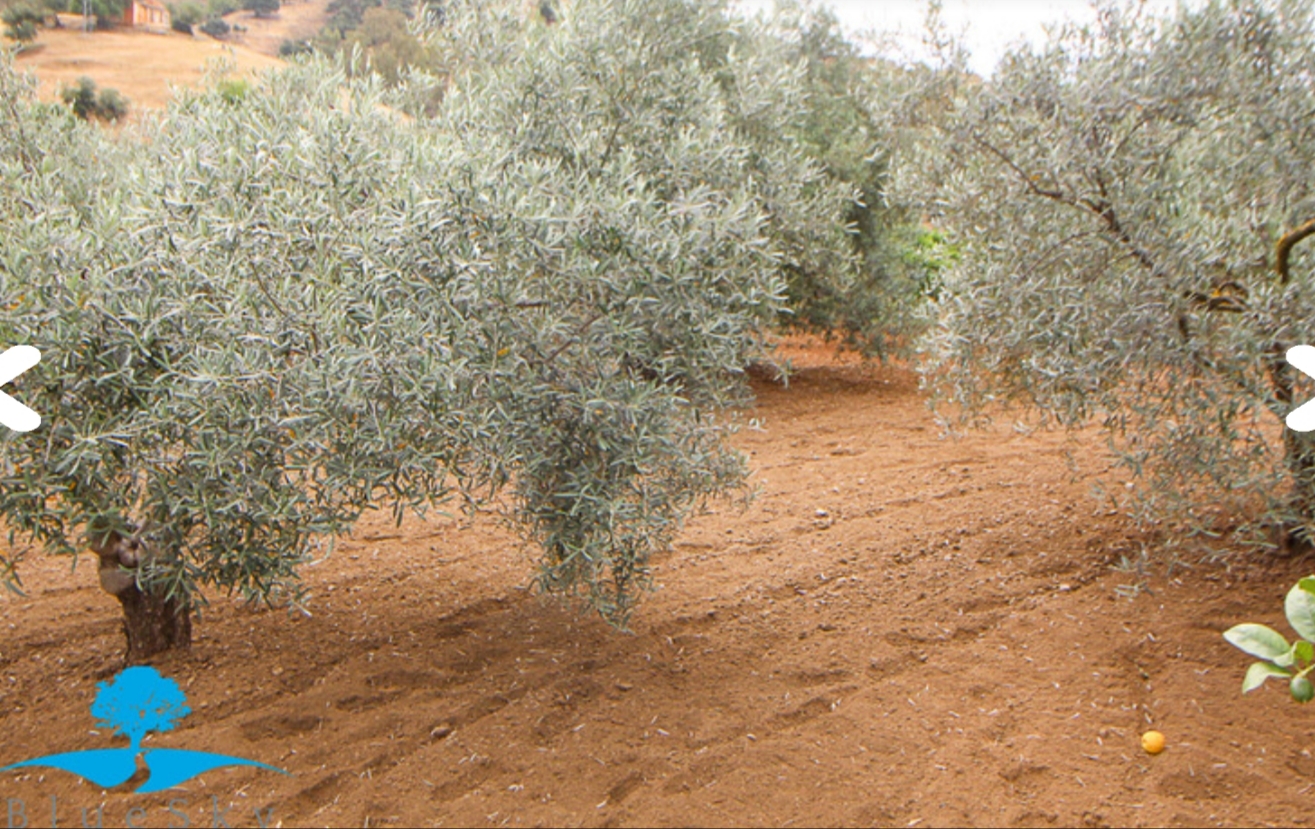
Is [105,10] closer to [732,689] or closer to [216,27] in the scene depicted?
[216,27]

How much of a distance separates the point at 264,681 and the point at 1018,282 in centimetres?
453

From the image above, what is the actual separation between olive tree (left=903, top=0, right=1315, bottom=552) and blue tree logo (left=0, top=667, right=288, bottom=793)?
4.43m

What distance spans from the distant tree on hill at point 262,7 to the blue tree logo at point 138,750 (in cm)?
1338

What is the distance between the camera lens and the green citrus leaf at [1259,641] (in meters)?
2.94

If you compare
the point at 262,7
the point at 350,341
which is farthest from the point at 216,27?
the point at 350,341

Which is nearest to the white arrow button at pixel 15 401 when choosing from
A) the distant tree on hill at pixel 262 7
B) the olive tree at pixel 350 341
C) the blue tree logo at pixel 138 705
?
the olive tree at pixel 350 341

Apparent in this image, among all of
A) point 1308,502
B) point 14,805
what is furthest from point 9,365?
point 1308,502

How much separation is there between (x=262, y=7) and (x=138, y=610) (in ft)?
43.2

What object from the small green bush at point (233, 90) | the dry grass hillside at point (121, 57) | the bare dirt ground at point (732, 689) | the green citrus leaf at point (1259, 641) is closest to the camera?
the green citrus leaf at point (1259, 641)

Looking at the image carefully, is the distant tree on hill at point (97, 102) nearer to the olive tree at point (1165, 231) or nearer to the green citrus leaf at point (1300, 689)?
the olive tree at point (1165, 231)

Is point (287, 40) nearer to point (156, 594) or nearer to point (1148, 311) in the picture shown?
point (156, 594)

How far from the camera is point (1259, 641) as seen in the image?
299 cm

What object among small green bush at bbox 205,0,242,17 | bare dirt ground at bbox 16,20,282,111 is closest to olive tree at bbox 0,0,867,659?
small green bush at bbox 205,0,242,17

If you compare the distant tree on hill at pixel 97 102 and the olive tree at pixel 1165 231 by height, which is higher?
the distant tree on hill at pixel 97 102
